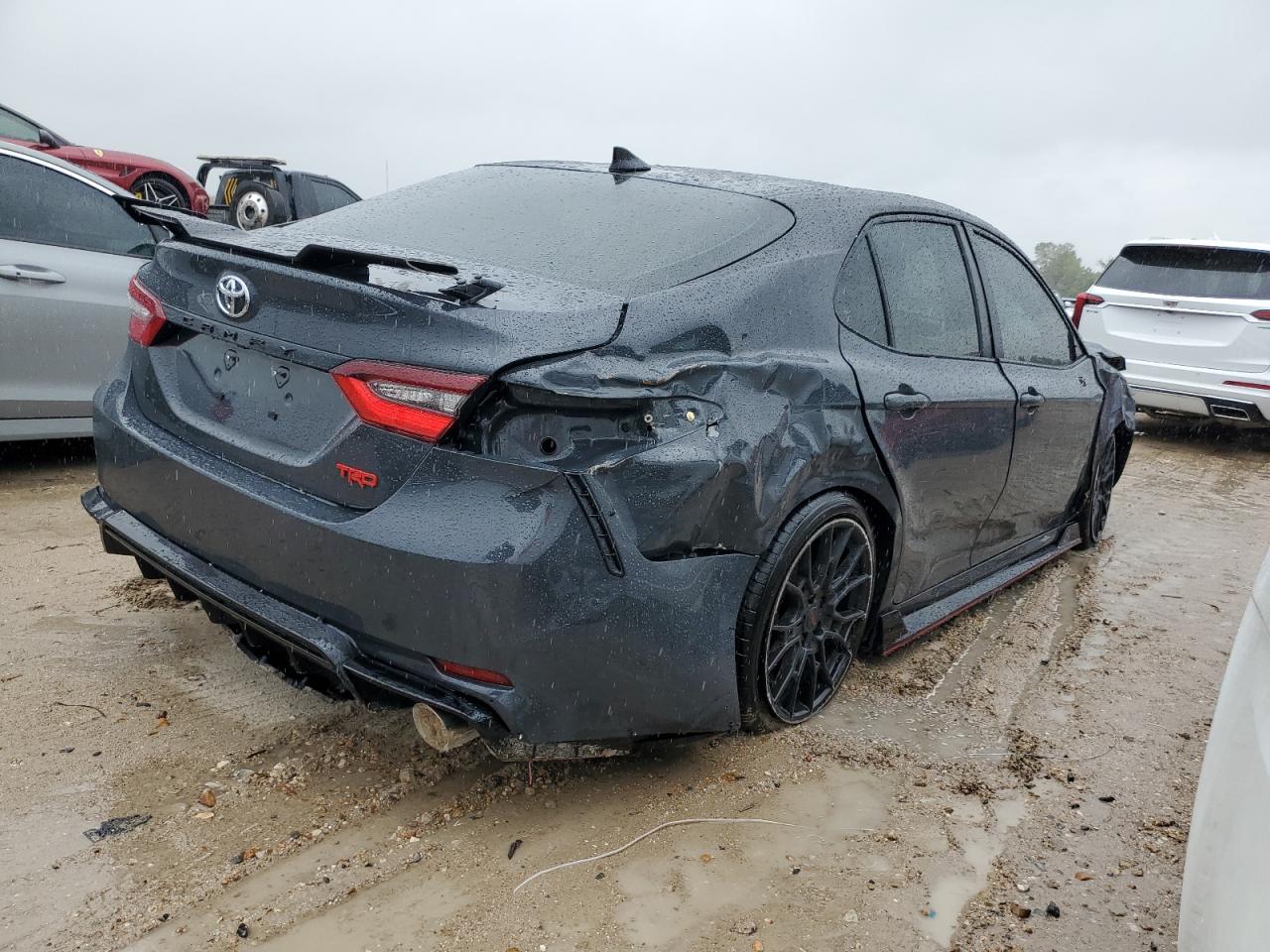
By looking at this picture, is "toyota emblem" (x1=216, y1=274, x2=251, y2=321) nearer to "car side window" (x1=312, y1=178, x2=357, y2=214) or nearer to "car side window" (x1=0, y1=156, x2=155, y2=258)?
"car side window" (x1=0, y1=156, x2=155, y2=258)

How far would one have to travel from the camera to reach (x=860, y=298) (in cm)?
307

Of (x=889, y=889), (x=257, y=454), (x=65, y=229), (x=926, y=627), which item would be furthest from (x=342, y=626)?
(x=65, y=229)

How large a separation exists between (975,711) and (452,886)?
1879 millimetres

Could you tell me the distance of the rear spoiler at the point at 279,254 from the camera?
2.30 meters

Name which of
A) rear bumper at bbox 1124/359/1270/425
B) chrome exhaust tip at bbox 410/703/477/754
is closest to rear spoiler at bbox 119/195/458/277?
chrome exhaust tip at bbox 410/703/477/754

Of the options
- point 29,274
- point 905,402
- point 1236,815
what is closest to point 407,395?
point 905,402

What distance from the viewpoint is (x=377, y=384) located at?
228 cm

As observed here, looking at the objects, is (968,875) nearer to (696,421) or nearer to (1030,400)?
(696,421)

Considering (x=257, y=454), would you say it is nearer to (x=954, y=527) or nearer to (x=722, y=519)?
(x=722, y=519)

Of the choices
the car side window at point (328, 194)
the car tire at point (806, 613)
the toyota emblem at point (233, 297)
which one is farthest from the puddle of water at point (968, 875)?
the car side window at point (328, 194)

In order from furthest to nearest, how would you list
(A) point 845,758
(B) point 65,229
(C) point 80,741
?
(B) point 65,229 < (A) point 845,758 < (C) point 80,741

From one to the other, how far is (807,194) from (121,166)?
10801 millimetres

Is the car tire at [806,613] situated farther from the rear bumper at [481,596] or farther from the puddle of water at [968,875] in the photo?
the puddle of water at [968,875]

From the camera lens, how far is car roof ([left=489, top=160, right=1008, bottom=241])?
3080 mm
